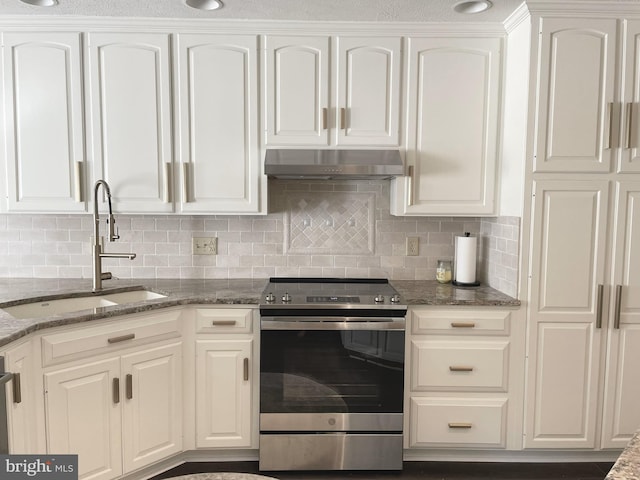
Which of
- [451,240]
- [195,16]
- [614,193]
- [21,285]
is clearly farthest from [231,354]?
[614,193]

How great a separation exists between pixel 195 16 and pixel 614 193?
2362 millimetres

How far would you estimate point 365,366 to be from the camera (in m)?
2.32

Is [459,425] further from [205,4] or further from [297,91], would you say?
[205,4]

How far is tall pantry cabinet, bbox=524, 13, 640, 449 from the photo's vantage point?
2.27 meters

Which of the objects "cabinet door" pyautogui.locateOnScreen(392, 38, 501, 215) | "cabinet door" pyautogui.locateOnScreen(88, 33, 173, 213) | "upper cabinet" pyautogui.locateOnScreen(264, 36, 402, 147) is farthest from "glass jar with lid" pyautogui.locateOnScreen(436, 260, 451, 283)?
"cabinet door" pyautogui.locateOnScreen(88, 33, 173, 213)

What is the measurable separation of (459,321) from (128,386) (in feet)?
5.45

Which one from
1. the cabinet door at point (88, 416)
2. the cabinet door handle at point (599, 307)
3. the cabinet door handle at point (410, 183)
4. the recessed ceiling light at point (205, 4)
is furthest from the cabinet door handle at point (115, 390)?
the cabinet door handle at point (599, 307)

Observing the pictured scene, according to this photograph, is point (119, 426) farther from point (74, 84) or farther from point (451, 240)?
point (451, 240)

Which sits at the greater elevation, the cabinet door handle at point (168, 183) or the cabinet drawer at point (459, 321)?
the cabinet door handle at point (168, 183)

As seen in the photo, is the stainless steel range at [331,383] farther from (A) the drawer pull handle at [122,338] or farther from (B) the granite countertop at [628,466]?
(B) the granite countertop at [628,466]

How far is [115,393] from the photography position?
2090mm

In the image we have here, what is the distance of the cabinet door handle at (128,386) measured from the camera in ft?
6.98

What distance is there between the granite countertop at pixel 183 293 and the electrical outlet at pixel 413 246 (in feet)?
0.60

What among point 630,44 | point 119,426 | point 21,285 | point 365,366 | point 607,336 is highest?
point 630,44
